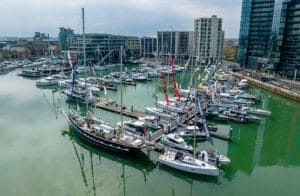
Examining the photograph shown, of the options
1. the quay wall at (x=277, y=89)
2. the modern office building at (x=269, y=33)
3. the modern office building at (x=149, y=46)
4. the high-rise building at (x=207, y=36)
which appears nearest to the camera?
the quay wall at (x=277, y=89)

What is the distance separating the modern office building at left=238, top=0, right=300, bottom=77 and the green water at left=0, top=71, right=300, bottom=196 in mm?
32939

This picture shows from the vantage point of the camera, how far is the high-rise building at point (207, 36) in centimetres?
9750

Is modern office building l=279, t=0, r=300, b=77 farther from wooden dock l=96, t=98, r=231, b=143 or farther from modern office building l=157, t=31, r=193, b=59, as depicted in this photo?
modern office building l=157, t=31, r=193, b=59

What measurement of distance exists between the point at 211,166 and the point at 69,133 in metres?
19.4

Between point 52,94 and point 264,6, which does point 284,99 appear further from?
point 52,94

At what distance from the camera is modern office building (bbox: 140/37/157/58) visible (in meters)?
117

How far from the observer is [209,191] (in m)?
19.2

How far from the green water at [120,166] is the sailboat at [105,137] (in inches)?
41.3

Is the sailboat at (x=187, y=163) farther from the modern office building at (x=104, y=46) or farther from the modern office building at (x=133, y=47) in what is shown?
the modern office building at (x=133, y=47)

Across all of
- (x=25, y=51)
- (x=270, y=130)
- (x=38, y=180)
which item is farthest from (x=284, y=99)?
(x=25, y=51)

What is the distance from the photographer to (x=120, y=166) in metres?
22.9

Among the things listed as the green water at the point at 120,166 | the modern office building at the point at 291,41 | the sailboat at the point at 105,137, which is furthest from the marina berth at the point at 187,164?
the modern office building at the point at 291,41

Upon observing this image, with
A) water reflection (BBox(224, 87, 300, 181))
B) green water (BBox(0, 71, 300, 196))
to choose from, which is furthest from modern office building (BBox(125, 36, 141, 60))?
water reflection (BBox(224, 87, 300, 181))

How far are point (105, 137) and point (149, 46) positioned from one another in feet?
322
